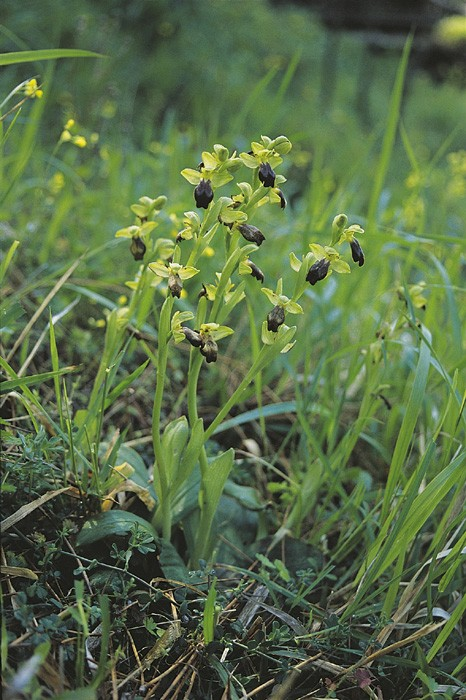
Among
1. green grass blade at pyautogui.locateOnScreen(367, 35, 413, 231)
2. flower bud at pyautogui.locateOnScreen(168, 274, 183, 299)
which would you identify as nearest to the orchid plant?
flower bud at pyautogui.locateOnScreen(168, 274, 183, 299)

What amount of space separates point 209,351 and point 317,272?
21 centimetres

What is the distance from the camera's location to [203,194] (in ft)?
3.28

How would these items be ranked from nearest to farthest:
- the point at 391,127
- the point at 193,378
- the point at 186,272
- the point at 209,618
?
the point at 209,618, the point at 186,272, the point at 193,378, the point at 391,127

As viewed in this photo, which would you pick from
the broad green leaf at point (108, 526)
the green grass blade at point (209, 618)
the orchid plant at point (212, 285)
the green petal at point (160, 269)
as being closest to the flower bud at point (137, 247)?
the orchid plant at point (212, 285)

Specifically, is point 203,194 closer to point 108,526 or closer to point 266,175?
point 266,175

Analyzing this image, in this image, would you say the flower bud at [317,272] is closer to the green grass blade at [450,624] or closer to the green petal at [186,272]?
the green petal at [186,272]

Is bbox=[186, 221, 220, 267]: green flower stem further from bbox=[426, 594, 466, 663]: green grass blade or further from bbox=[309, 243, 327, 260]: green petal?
bbox=[426, 594, 466, 663]: green grass blade

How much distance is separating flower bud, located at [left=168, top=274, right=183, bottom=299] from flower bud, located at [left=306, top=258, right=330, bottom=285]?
0.67 feet

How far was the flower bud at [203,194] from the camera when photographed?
1.00m

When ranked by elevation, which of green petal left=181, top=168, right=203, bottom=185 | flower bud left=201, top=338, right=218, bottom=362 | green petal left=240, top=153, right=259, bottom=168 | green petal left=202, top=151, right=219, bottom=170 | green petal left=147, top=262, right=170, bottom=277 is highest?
green petal left=240, top=153, right=259, bottom=168

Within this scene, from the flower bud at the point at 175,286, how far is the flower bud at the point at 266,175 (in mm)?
201

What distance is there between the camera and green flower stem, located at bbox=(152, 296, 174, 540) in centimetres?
105

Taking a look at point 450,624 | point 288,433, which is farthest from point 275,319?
point 288,433

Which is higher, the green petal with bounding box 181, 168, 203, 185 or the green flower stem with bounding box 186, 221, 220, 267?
the green petal with bounding box 181, 168, 203, 185
